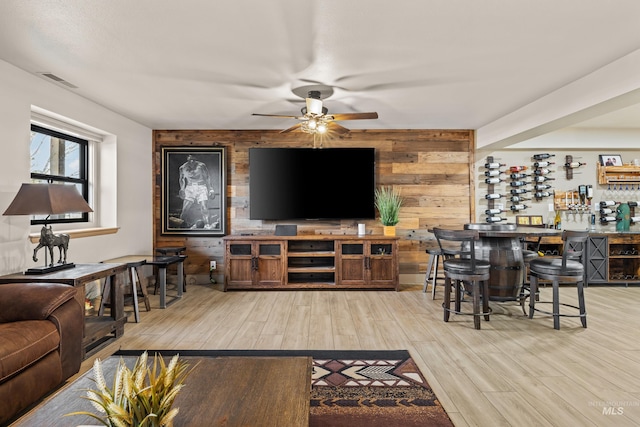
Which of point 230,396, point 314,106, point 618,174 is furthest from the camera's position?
point 618,174

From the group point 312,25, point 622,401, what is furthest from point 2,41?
point 622,401

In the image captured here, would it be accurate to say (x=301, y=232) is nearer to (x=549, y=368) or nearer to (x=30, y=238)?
(x=30, y=238)

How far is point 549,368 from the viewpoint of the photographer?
8.55 ft

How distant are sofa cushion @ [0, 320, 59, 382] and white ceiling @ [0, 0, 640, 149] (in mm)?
1960

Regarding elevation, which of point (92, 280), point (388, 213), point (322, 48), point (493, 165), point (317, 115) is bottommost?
point (92, 280)

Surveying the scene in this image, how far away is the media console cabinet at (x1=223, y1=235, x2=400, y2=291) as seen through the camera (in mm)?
5094

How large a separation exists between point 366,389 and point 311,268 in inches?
112

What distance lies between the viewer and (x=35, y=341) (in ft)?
6.85

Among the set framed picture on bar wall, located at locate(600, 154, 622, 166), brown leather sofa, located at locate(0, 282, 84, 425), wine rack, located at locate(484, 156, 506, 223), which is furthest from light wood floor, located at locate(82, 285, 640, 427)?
framed picture on bar wall, located at locate(600, 154, 622, 166)

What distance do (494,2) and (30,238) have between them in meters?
4.17

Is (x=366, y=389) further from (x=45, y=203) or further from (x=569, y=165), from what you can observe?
(x=569, y=165)

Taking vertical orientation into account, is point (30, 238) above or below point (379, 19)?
below

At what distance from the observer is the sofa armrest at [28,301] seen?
228 centimetres

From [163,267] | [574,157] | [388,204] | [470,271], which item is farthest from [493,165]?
[163,267]
